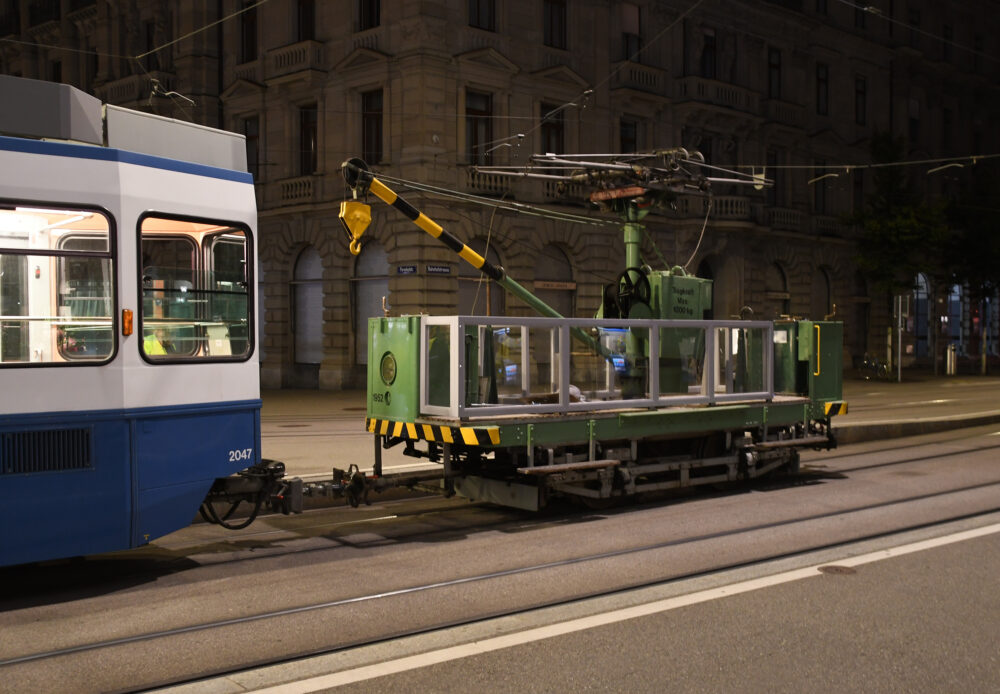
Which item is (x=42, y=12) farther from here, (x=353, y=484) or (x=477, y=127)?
(x=353, y=484)

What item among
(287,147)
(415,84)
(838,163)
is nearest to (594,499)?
(415,84)

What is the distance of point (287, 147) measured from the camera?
29734 millimetres

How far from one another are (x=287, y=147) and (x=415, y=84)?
5560 mm

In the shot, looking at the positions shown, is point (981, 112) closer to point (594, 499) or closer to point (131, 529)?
point (594, 499)

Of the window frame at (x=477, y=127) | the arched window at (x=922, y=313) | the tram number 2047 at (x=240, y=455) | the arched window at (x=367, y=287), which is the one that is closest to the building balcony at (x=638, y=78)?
the window frame at (x=477, y=127)

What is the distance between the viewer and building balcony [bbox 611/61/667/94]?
3108cm

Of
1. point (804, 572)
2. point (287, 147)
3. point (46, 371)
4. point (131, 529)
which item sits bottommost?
point (804, 572)

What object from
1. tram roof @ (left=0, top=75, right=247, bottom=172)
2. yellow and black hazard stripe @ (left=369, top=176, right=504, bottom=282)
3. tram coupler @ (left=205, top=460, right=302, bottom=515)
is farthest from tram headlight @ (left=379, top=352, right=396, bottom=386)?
tram roof @ (left=0, top=75, right=247, bottom=172)

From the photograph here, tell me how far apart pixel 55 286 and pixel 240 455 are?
6.62ft

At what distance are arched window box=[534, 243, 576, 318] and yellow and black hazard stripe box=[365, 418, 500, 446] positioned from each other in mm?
18839

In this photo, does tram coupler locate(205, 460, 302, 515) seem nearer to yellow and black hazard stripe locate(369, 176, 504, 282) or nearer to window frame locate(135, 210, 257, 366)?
window frame locate(135, 210, 257, 366)

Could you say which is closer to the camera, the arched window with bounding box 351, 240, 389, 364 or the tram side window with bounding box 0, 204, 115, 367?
the tram side window with bounding box 0, 204, 115, 367

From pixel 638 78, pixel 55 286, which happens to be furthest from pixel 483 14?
pixel 55 286

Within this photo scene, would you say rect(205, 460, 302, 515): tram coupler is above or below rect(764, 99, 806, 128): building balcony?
below
